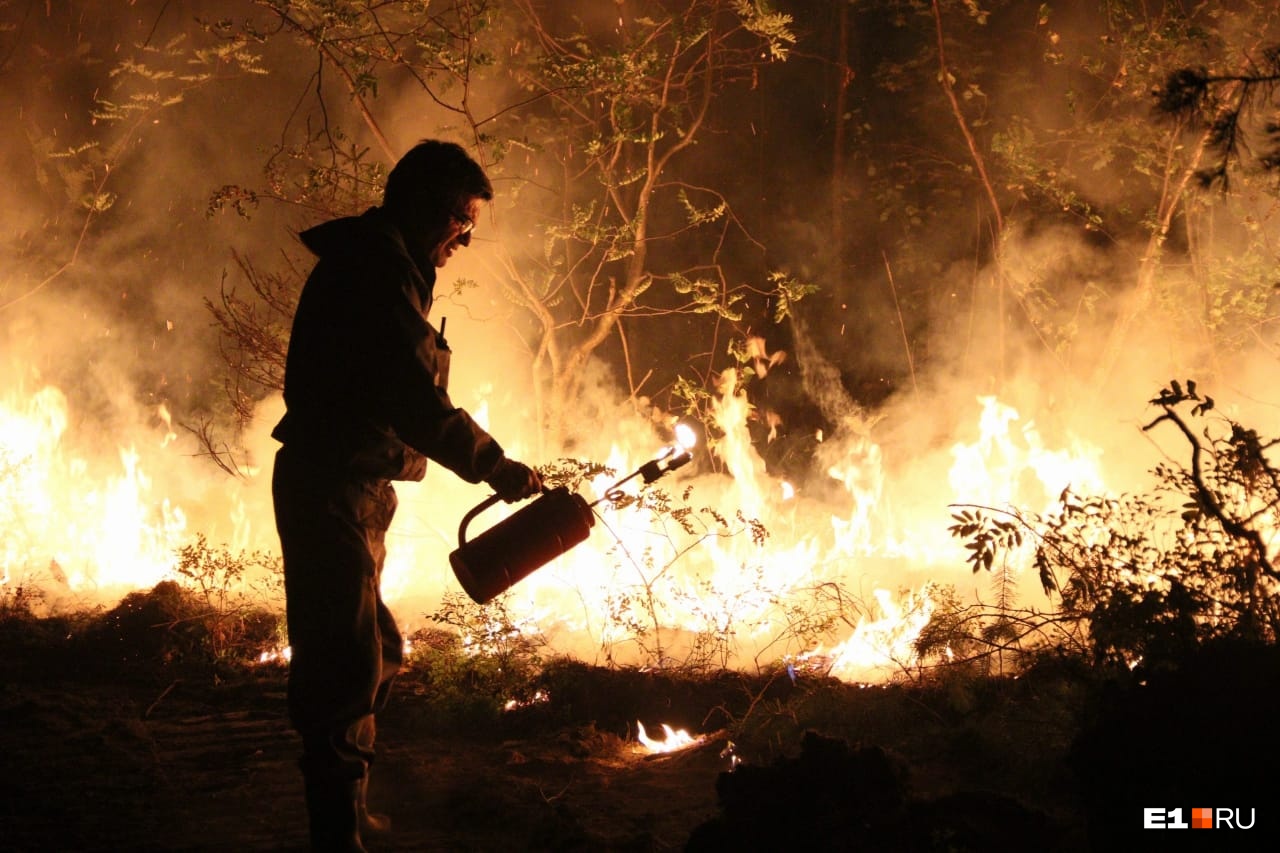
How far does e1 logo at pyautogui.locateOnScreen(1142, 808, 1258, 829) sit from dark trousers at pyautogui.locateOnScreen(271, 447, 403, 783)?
7.93ft

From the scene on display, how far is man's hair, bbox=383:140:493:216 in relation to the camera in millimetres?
3475

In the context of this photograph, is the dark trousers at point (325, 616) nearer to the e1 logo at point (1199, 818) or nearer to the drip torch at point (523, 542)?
the drip torch at point (523, 542)

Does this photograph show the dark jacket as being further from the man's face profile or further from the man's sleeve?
the man's face profile

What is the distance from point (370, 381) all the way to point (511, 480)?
58cm

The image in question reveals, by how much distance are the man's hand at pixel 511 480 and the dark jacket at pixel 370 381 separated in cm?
3

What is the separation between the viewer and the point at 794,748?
4.23 metres

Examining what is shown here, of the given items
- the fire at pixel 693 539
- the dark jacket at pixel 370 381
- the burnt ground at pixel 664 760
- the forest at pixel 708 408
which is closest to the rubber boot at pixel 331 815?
the burnt ground at pixel 664 760

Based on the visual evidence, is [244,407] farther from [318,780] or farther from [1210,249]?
[1210,249]

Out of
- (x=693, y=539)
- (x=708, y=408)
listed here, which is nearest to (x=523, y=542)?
(x=693, y=539)

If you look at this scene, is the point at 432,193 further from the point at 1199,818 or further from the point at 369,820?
the point at 1199,818

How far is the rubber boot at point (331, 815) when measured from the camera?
10.2 feet

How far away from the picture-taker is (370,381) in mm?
3166

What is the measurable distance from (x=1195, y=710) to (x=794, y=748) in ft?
5.88

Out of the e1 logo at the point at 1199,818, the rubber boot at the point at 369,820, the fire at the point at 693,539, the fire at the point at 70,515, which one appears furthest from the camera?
the fire at the point at 70,515
